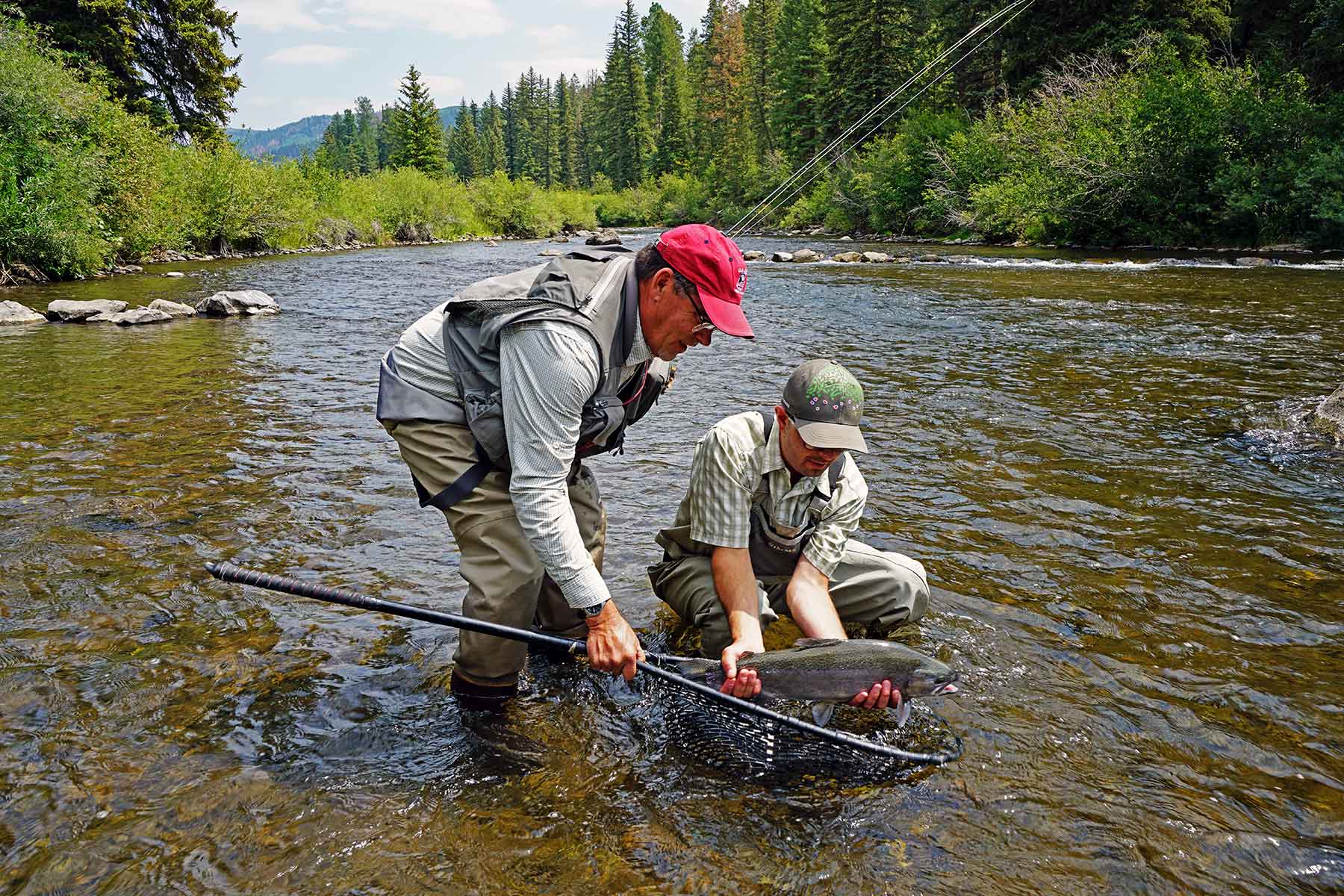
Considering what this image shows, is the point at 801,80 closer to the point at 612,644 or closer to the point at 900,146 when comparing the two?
the point at 900,146

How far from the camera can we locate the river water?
273cm

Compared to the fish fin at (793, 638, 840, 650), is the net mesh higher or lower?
lower

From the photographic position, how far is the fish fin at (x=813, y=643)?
3141 mm

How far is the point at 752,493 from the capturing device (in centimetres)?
368

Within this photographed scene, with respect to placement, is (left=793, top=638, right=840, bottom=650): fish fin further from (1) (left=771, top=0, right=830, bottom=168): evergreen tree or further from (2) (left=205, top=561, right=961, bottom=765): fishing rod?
(1) (left=771, top=0, right=830, bottom=168): evergreen tree

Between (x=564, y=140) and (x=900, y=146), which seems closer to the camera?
(x=900, y=146)

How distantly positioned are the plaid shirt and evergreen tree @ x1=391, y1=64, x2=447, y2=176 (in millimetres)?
80537

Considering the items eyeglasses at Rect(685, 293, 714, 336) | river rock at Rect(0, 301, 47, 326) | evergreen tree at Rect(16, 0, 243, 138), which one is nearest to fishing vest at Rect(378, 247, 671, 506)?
eyeglasses at Rect(685, 293, 714, 336)

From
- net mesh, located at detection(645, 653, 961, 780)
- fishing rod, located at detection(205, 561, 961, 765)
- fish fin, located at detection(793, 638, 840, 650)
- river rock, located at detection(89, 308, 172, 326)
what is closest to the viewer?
fishing rod, located at detection(205, 561, 961, 765)

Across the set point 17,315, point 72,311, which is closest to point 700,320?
point 72,311

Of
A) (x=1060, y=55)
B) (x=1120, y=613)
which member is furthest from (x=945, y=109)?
(x=1120, y=613)

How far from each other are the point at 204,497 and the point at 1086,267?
68.0 ft

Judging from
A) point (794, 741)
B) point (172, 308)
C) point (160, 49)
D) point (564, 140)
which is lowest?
point (794, 741)

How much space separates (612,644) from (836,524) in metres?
1.32
